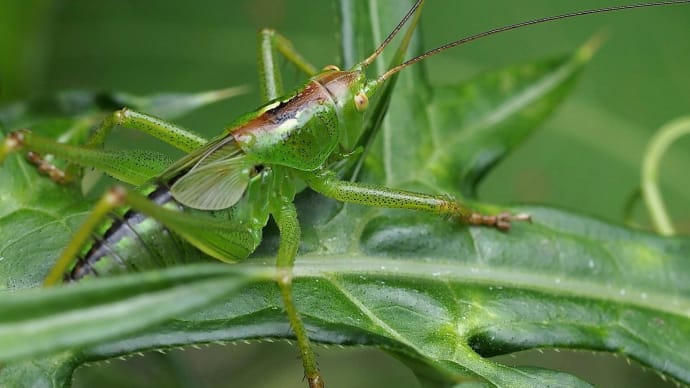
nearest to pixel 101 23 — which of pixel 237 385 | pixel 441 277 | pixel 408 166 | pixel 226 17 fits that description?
pixel 226 17

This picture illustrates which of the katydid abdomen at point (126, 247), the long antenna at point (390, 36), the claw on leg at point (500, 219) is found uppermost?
the long antenna at point (390, 36)

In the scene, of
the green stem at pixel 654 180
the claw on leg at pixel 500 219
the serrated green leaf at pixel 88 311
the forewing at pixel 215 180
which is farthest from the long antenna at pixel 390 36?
the serrated green leaf at pixel 88 311

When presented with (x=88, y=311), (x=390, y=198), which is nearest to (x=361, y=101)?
(x=390, y=198)

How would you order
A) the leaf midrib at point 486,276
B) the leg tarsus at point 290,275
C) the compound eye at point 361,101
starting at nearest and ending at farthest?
1. the leg tarsus at point 290,275
2. the leaf midrib at point 486,276
3. the compound eye at point 361,101

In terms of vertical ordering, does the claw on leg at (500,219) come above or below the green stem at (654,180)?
below

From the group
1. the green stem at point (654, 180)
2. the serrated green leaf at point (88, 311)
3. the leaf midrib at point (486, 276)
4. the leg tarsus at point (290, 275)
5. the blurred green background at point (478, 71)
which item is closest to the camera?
the serrated green leaf at point (88, 311)

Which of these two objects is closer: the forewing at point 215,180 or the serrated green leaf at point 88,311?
the serrated green leaf at point 88,311

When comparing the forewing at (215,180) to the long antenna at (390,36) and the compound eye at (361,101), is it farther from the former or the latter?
the long antenna at (390,36)
